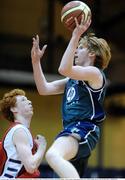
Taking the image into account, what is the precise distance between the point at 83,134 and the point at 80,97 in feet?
1.08

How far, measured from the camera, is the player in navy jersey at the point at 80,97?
4.43 metres

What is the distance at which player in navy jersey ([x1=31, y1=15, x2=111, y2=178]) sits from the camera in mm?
4434

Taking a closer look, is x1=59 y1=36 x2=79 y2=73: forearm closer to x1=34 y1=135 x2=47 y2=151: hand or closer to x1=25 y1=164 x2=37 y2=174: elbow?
x1=34 y1=135 x2=47 y2=151: hand

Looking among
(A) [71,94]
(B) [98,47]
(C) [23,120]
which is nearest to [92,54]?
(B) [98,47]

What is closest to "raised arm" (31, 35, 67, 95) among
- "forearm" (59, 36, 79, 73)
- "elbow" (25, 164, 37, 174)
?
"forearm" (59, 36, 79, 73)

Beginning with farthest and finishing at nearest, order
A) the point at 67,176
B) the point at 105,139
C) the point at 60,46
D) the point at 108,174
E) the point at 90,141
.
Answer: the point at 105,139
the point at 60,46
the point at 108,174
the point at 90,141
the point at 67,176

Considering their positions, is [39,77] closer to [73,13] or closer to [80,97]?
[80,97]

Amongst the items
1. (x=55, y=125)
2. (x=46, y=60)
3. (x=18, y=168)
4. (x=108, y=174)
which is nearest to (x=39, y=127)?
(x=55, y=125)

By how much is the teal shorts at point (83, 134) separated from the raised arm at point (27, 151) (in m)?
0.26

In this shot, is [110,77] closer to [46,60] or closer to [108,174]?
[46,60]

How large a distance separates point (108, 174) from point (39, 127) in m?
4.60

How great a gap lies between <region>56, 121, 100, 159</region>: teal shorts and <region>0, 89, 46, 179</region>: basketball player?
0.95ft

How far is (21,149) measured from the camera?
15.3 feet

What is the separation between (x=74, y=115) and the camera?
467 cm
